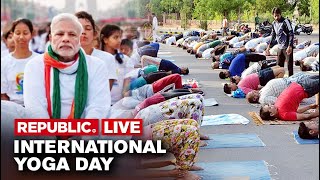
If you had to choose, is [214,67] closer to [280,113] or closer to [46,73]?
[280,113]

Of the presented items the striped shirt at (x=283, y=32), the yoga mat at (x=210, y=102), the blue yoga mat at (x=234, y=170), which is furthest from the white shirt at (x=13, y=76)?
the striped shirt at (x=283, y=32)

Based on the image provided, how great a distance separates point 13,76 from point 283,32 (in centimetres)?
611

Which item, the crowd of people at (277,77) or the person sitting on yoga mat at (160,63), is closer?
the crowd of people at (277,77)

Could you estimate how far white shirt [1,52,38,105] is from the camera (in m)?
2.90

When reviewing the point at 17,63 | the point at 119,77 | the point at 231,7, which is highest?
the point at 231,7

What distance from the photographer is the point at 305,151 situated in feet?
14.7

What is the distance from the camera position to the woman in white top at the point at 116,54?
3.20 meters

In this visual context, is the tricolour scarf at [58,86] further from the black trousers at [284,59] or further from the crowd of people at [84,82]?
the black trousers at [284,59]

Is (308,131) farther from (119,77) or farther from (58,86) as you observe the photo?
(58,86)

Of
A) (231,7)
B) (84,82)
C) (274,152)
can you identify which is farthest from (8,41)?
(231,7)

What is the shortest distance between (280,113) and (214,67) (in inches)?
218

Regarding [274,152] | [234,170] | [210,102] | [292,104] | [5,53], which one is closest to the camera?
[5,53]

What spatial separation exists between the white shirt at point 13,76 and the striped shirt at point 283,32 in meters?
6.01

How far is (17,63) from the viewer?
3025mm
